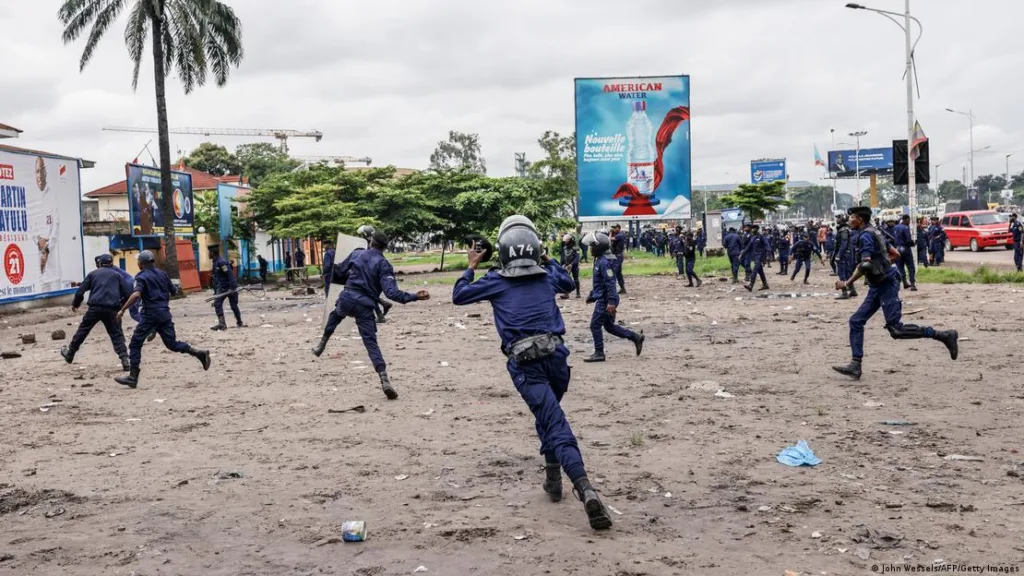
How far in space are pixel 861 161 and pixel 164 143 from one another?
75.9 metres

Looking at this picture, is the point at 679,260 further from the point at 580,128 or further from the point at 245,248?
the point at 245,248

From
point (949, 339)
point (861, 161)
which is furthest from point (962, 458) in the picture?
point (861, 161)

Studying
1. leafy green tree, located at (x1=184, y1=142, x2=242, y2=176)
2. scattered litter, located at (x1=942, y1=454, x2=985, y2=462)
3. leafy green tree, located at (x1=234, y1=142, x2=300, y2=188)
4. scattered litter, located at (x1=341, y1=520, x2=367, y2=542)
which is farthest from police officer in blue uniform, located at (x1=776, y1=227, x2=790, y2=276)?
leafy green tree, located at (x1=184, y1=142, x2=242, y2=176)

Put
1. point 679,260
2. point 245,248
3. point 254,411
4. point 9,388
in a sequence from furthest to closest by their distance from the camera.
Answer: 1. point 245,248
2. point 679,260
3. point 9,388
4. point 254,411

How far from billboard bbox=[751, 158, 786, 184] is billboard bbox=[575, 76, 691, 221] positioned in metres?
62.5

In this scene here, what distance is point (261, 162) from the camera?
69.2 metres

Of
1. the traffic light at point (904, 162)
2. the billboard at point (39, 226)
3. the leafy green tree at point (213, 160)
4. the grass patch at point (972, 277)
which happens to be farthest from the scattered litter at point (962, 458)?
the leafy green tree at point (213, 160)

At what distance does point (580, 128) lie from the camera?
3272cm

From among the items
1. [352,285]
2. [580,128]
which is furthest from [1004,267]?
[352,285]

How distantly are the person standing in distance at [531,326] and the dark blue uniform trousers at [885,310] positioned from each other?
16.2 ft

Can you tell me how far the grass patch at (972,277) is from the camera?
2145 centimetres

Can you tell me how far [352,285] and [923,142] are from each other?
19.4 meters

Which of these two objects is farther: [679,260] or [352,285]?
[679,260]

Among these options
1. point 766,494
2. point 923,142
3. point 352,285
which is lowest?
point 766,494
